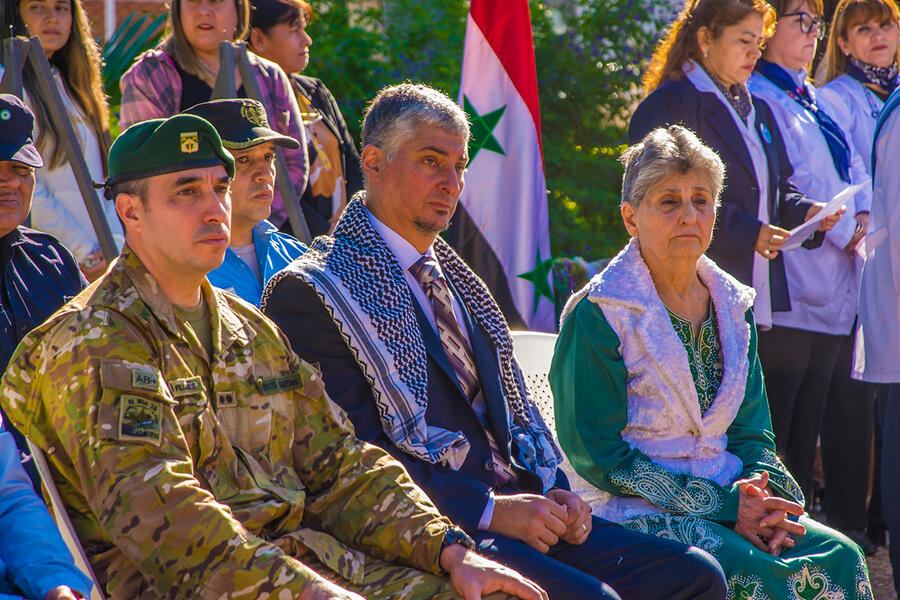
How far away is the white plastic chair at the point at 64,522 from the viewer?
2418mm

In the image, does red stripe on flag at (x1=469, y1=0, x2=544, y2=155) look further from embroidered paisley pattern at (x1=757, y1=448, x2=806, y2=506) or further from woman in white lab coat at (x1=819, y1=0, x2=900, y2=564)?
embroidered paisley pattern at (x1=757, y1=448, x2=806, y2=506)

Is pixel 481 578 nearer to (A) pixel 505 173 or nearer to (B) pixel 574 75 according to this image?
(A) pixel 505 173

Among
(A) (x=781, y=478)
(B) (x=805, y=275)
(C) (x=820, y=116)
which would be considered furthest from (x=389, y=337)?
(C) (x=820, y=116)

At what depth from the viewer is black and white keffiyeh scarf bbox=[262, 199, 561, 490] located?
10.0 ft

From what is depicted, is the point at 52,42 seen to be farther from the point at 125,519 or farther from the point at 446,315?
the point at 125,519

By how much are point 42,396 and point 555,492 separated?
5.01ft

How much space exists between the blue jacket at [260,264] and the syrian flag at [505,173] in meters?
1.69

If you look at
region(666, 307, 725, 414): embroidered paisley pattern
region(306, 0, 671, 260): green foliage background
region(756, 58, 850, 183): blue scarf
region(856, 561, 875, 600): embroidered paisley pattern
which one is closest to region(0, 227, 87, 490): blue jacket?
region(666, 307, 725, 414): embroidered paisley pattern

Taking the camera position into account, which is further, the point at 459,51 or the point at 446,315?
the point at 459,51

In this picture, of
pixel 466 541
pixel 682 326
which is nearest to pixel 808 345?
pixel 682 326

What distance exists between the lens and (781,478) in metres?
3.68

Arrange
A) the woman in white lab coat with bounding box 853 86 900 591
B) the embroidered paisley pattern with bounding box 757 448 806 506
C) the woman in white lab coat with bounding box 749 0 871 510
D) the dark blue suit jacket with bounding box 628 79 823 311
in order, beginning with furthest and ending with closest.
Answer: the woman in white lab coat with bounding box 749 0 871 510
the dark blue suit jacket with bounding box 628 79 823 311
the woman in white lab coat with bounding box 853 86 900 591
the embroidered paisley pattern with bounding box 757 448 806 506

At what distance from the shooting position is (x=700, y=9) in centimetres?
Result: 523

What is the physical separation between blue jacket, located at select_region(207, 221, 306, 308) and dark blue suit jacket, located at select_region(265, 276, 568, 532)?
2.21 ft
